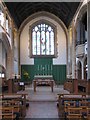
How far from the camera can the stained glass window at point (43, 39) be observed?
29.8m

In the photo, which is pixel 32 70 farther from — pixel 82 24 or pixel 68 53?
pixel 82 24

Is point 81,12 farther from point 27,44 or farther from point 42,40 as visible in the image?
point 27,44

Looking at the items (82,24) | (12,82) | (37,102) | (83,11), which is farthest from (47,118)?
(82,24)

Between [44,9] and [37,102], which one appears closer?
[37,102]

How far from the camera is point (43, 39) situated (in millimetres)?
30125

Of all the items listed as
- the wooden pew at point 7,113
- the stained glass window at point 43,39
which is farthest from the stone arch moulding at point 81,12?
the wooden pew at point 7,113

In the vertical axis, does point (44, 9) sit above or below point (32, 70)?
above

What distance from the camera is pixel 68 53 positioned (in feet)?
95.6

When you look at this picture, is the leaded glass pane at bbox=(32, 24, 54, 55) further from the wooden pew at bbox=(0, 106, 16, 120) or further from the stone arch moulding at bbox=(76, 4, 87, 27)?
the wooden pew at bbox=(0, 106, 16, 120)

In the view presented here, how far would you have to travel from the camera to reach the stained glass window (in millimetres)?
29797

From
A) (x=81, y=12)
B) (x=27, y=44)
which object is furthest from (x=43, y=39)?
(x=81, y=12)

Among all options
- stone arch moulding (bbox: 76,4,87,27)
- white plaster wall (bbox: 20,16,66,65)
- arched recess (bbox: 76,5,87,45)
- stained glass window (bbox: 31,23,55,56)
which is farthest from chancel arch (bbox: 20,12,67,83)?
stone arch moulding (bbox: 76,4,87,27)

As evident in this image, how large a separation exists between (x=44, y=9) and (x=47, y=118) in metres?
21.4

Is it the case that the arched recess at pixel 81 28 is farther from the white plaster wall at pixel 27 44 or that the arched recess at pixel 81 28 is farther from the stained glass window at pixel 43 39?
the stained glass window at pixel 43 39
